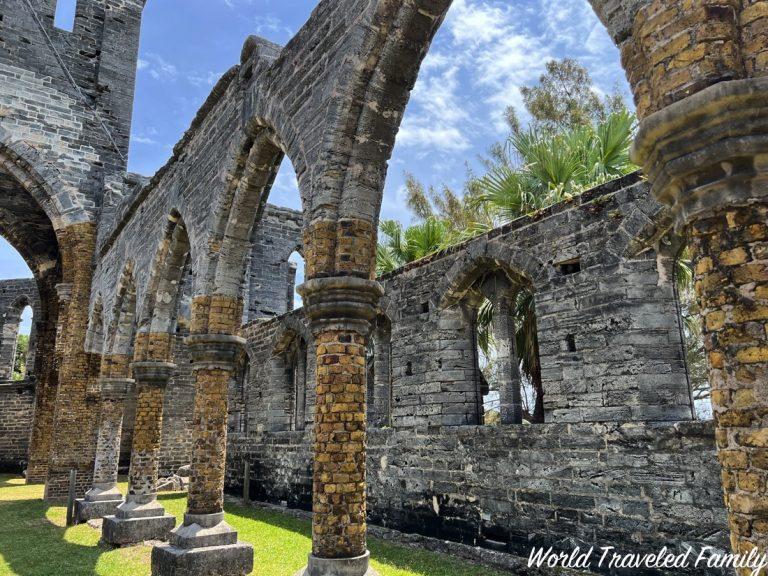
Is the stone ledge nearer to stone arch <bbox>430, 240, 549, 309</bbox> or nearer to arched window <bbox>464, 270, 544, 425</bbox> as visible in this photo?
arched window <bbox>464, 270, 544, 425</bbox>

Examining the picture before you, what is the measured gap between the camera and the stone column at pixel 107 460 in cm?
1132

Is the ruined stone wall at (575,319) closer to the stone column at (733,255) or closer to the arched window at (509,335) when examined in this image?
the arched window at (509,335)

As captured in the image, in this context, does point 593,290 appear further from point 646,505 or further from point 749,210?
point 749,210

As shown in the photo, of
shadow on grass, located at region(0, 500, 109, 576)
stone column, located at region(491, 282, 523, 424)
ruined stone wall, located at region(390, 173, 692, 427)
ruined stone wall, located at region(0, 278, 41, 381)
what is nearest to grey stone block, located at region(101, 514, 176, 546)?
shadow on grass, located at region(0, 500, 109, 576)

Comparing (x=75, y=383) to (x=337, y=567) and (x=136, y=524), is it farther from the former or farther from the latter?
(x=337, y=567)

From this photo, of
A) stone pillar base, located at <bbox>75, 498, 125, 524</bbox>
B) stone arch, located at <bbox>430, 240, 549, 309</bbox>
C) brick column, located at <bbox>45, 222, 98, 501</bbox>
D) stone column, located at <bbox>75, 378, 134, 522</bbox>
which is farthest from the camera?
brick column, located at <bbox>45, 222, 98, 501</bbox>

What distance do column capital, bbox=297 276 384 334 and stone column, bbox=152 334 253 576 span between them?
3.00 meters

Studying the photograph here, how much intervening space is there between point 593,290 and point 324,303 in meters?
3.17

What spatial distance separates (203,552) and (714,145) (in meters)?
6.62

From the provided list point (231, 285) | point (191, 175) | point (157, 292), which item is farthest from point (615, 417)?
point (157, 292)

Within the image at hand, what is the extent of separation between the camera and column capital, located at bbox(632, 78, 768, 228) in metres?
2.11

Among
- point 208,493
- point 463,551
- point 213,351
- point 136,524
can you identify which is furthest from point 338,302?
point 136,524

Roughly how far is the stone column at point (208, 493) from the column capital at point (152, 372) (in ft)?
9.00

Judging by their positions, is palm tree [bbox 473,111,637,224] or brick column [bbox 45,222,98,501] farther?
brick column [bbox 45,222,98,501]
